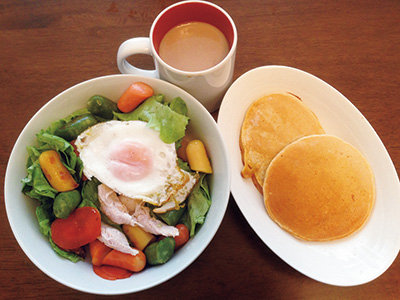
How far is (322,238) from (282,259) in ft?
0.47

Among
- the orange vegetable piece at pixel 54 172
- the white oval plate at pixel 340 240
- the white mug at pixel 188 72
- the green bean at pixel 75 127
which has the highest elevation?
the white mug at pixel 188 72

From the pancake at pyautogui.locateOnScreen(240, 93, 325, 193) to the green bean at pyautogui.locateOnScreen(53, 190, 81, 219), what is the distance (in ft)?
1.65

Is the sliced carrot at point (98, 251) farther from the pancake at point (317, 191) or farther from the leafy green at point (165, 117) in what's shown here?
the pancake at point (317, 191)

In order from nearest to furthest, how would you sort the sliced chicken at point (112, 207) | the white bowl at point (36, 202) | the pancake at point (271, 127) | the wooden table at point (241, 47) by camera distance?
the white bowl at point (36, 202), the sliced chicken at point (112, 207), the pancake at point (271, 127), the wooden table at point (241, 47)

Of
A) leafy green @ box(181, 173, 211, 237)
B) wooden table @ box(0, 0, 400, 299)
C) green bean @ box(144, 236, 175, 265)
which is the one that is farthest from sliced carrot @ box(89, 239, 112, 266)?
wooden table @ box(0, 0, 400, 299)

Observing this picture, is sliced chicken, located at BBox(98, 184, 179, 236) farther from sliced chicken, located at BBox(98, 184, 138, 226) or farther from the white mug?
the white mug

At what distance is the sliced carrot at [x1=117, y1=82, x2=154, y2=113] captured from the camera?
0.98m

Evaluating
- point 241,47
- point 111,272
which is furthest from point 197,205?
point 241,47

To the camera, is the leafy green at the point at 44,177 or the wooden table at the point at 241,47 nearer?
the leafy green at the point at 44,177

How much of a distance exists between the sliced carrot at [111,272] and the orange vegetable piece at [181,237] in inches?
5.6

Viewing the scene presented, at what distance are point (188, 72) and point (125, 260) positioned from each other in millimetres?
517

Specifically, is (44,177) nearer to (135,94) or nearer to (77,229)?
(77,229)

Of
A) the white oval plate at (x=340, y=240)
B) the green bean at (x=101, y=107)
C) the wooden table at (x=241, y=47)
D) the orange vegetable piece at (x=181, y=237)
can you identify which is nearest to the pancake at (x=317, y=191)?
the white oval plate at (x=340, y=240)

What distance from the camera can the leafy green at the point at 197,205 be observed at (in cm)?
94
